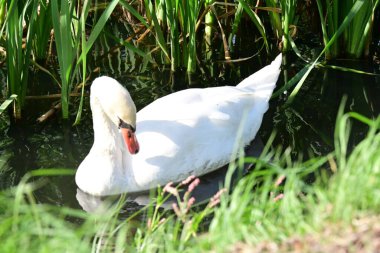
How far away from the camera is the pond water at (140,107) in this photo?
6129mm

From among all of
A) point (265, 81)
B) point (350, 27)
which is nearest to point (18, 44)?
point (265, 81)

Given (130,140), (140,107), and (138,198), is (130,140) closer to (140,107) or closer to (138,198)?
(138,198)

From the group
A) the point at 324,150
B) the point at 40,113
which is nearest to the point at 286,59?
the point at 324,150

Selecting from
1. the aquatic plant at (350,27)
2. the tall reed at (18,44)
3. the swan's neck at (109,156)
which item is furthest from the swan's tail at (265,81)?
the tall reed at (18,44)

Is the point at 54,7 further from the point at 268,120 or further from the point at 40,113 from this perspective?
the point at 268,120

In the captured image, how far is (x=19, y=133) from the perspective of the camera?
655 cm

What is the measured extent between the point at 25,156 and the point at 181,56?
205cm

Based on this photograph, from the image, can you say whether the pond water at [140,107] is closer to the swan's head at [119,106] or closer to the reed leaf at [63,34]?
the swan's head at [119,106]

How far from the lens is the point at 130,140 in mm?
5555

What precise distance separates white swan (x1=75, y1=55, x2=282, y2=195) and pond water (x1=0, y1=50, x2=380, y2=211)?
31 centimetres

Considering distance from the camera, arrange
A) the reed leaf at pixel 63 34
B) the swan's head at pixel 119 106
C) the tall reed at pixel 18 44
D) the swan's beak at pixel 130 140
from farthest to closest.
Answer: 1. the tall reed at pixel 18 44
2. the reed leaf at pixel 63 34
3. the swan's beak at pixel 130 140
4. the swan's head at pixel 119 106

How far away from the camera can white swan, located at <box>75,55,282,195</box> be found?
18.4 ft

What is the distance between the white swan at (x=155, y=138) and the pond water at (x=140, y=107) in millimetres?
308

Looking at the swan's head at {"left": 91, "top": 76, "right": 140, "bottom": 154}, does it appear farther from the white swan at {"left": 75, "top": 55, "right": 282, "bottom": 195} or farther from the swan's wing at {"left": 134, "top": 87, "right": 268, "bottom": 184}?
the swan's wing at {"left": 134, "top": 87, "right": 268, "bottom": 184}
